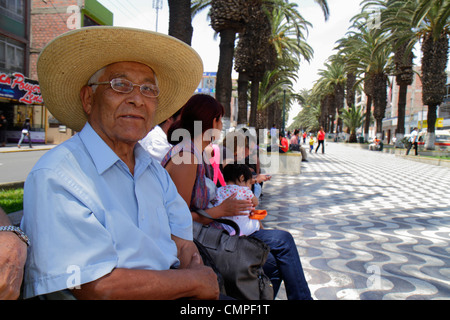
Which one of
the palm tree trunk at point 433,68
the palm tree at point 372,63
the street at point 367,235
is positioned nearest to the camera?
the street at point 367,235

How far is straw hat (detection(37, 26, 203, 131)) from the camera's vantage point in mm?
1703

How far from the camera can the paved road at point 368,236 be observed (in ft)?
11.3

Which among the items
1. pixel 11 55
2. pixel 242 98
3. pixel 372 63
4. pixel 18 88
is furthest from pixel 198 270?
pixel 372 63

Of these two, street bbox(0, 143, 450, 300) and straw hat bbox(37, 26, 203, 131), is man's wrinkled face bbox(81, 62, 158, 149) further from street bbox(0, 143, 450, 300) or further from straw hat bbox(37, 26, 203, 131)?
street bbox(0, 143, 450, 300)

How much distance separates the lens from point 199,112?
2.64 metres

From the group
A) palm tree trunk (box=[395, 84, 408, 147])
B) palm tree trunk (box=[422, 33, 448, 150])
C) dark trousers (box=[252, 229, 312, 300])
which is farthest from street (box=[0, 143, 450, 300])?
palm tree trunk (box=[395, 84, 408, 147])

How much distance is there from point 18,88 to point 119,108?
25.6 m

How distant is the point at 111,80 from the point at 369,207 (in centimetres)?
670

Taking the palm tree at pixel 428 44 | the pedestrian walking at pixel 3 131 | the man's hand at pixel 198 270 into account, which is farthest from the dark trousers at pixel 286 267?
the pedestrian walking at pixel 3 131

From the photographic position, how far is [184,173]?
2.19 meters

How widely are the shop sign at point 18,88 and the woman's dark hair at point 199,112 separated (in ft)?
78.5

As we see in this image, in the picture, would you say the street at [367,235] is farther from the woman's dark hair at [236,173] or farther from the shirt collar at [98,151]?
the shirt collar at [98,151]
